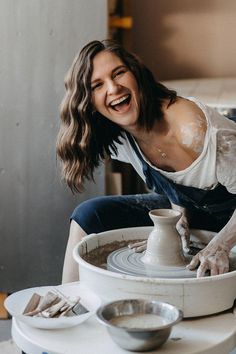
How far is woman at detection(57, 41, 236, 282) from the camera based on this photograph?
1.71 metres

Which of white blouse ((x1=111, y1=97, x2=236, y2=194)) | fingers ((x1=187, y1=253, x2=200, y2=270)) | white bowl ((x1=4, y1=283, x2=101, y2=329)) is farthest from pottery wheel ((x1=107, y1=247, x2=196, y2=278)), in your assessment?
white blouse ((x1=111, y1=97, x2=236, y2=194))

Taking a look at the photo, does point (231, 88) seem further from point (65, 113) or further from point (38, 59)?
point (65, 113)

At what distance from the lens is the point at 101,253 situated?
1.79 meters

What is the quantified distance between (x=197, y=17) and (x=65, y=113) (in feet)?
5.81

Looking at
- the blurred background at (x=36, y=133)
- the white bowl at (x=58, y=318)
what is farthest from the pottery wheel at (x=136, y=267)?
the blurred background at (x=36, y=133)

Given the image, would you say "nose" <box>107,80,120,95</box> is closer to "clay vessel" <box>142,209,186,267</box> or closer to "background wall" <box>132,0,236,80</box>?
"clay vessel" <box>142,209,186,267</box>

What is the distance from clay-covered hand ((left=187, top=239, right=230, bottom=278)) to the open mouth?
0.44 metres

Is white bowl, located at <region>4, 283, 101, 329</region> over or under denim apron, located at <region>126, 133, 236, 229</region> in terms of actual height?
under

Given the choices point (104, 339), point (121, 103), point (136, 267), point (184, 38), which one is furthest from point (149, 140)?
point (184, 38)

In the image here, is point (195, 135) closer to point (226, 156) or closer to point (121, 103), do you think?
point (226, 156)

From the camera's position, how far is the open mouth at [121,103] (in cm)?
175

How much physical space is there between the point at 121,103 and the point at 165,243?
0.40 m

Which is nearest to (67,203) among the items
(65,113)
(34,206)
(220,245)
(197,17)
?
(34,206)

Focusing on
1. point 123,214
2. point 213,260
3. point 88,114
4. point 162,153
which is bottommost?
point 123,214
